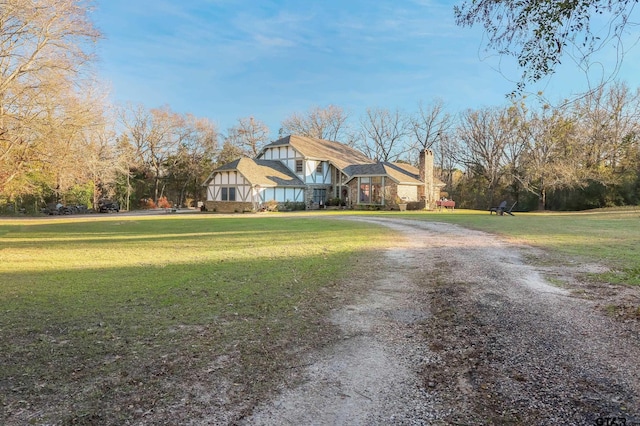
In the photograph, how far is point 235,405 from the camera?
297cm

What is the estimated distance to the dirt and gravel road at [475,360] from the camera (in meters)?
2.83

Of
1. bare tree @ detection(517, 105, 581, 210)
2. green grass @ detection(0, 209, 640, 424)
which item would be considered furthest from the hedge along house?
green grass @ detection(0, 209, 640, 424)

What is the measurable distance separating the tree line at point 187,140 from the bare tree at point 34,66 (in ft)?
0.13

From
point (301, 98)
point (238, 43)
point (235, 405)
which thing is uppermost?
point (301, 98)

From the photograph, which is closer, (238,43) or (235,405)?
(235,405)

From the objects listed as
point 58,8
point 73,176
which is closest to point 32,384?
point 58,8

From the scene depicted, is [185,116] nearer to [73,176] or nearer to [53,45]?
[73,176]

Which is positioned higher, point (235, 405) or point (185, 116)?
point (185, 116)

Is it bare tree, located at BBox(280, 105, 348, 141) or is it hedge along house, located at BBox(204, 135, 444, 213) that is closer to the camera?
hedge along house, located at BBox(204, 135, 444, 213)

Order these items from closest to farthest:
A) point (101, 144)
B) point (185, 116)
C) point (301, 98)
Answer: point (101, 144), point (185, 116), point (301, 98)

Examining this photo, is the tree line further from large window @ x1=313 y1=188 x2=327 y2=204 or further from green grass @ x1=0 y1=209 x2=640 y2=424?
large window @ x1=313 y1=188 x2=327 y2=204

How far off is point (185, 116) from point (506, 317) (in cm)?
4951

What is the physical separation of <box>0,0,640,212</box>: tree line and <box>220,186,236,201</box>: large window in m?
9.47

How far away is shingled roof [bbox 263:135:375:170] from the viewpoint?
3984 centimetres
